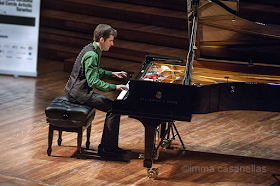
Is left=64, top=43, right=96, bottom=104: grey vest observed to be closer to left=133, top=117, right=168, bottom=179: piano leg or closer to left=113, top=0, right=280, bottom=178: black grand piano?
left=113, top=0, right=280, bottom=178: black grand piano

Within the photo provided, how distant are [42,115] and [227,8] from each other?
2.55 meters

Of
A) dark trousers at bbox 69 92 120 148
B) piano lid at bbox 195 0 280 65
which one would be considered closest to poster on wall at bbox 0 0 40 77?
dark trousers at bbox 69 92 120 148

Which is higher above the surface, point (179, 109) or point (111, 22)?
point (111, 22)

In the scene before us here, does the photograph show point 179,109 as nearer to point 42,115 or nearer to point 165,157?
point 165,157

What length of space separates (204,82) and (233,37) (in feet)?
2.11

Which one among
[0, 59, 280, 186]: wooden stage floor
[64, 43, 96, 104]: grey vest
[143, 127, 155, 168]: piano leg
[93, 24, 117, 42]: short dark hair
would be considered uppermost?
[93, 24, 117, 42]: short dark hair

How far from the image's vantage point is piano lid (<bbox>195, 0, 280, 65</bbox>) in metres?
3.78

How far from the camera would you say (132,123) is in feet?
16.1

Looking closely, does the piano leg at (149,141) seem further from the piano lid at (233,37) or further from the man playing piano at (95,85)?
the piano lid at (233,37)

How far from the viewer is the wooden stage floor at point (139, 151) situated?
346 centimetres

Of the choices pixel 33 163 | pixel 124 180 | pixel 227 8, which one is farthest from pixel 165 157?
pixel 227 8

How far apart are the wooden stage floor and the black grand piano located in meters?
0.32

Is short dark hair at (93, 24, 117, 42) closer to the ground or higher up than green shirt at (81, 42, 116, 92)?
higher up

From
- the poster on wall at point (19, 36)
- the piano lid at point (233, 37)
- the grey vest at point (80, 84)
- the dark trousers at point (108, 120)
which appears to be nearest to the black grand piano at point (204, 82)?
the piano lid at point (233, 37)
